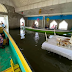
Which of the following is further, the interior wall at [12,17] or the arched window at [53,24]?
the arched window at [53,24]

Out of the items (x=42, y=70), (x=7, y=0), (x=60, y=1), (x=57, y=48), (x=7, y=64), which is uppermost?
(x=7, y=0)

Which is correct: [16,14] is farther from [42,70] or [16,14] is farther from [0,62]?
[42,70]

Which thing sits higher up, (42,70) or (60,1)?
(60,1)

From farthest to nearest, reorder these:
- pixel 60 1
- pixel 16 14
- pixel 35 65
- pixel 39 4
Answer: pixel 16 14
pixel 39 4
pixel 60 1
pixel 35 65

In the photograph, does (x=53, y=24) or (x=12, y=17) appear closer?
(x=12, y=17)

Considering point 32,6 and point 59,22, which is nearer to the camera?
point 32,6

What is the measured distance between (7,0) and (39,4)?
446cm

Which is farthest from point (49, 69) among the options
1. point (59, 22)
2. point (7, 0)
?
point (7, 0)

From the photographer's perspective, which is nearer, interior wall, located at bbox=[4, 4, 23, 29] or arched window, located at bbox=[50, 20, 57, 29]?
interior wall, located at bbox=[4, 4, 23, 29]

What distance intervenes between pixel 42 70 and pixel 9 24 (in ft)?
28.7

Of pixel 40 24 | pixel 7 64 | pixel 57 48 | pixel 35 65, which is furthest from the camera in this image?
pixel 40 24

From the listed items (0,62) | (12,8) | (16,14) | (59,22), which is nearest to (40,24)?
(59,22)

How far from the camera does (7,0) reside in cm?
763

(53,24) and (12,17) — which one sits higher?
(12,17)
